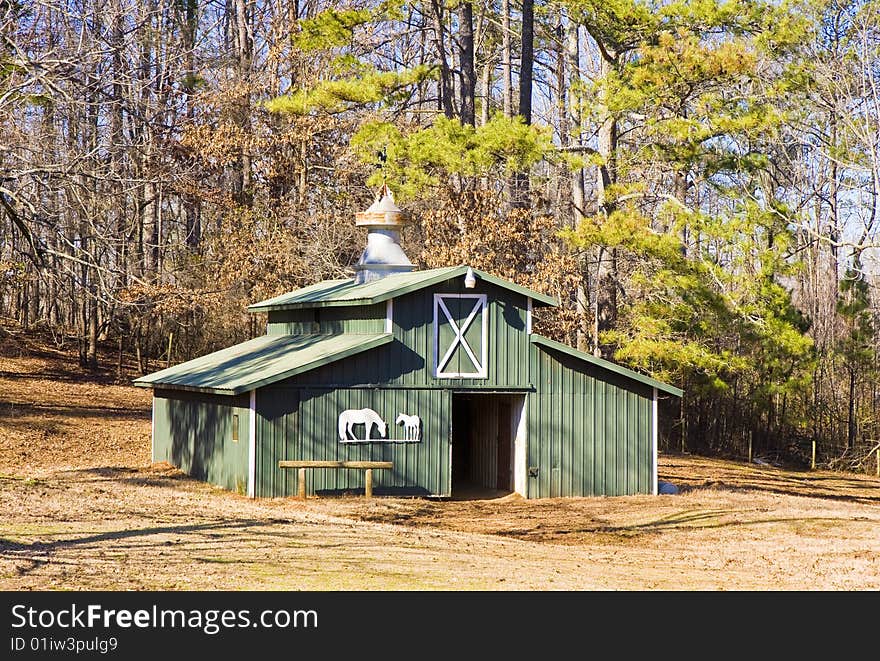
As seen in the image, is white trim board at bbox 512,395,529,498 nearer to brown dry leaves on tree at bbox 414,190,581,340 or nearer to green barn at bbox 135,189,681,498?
green barn at bbox 135,189,681,498

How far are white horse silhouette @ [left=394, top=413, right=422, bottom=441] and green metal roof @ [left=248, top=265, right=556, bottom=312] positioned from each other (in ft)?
6.77

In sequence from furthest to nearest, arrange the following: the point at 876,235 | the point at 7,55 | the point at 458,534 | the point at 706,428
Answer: the point at 706,428
the point at 876,235
the point at 7,55
the point at 458,534

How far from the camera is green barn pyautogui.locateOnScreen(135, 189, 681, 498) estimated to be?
19406mm

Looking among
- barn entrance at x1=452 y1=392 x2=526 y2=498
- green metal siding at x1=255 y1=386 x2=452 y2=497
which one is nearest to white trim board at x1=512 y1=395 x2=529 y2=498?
barn entrance at x1=452 y1=392 x2=526 y2=498

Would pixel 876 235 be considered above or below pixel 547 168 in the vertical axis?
below

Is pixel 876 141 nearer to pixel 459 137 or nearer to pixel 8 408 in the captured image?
pixel 459 137

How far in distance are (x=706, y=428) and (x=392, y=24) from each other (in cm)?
1579

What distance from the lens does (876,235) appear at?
29.9 m

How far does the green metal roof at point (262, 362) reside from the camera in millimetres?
19172

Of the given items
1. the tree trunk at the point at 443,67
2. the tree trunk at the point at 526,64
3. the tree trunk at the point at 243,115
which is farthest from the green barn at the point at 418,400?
the tree trunk at the point at 243,115

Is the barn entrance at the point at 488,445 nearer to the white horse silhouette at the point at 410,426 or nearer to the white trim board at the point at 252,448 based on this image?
the white horse silhouette at the point at 410,426

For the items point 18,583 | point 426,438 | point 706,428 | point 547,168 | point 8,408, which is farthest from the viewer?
point 547,168

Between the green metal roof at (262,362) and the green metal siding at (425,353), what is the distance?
0.86ft

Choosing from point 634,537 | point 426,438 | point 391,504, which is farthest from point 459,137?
point 634,537
